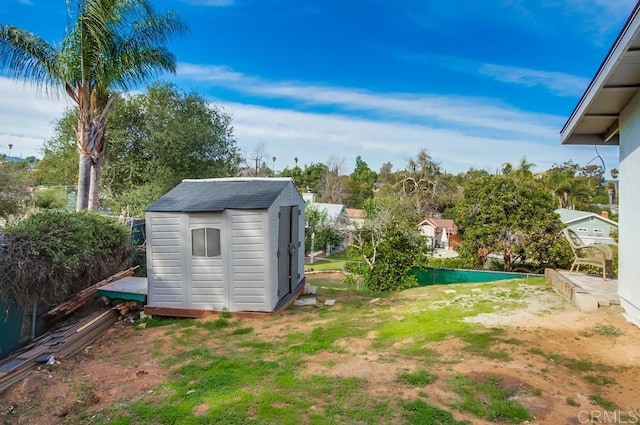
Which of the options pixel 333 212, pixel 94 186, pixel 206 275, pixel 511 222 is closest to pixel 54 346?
pixel 206 275

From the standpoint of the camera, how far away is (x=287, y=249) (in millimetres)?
7840

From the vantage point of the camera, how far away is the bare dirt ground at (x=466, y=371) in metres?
3.20

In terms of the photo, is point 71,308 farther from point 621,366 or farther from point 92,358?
point 621,366

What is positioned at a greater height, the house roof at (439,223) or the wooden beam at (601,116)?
the wooden beam at (601,116)

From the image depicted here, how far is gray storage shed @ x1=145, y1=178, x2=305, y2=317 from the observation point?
6.53 m

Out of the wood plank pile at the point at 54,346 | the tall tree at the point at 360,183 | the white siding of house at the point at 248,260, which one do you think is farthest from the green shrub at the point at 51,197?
the tall tree at the point at 360,183

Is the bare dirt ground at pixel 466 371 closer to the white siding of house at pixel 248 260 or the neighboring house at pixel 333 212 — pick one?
the white siding of house at pixel 248 260

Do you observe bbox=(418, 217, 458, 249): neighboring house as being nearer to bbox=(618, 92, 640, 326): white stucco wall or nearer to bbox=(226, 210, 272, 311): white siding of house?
bbox=(618, 92, 640, 326): white stucco wall

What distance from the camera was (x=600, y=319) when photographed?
16.5 ft

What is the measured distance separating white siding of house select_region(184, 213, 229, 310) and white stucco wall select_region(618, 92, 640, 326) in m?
6.17

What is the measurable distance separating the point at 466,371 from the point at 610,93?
13.9ft

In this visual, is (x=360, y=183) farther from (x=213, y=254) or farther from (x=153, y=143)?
(x=213, y=254)

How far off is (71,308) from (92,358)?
67.5 inches

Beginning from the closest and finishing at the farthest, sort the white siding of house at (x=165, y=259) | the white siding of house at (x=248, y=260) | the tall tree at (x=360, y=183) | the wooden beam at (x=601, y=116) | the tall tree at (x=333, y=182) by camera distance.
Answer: the wooden beam at (x=601, y=116) → the white siding of house at (x=248, y=260) → the white siding of house at (x=165, y=259) → the tall tree at (x=333, y=182) → the tall tree at (x=360, y=183)
